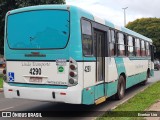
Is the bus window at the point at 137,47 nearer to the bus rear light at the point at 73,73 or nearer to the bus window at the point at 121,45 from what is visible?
the bus window at the point at 121,45

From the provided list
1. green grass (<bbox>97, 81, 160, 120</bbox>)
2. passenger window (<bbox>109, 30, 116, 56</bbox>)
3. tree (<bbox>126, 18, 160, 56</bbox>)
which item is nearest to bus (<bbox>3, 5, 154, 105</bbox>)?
green grass (<bbox>97, 81, 160, 120</bbox>)

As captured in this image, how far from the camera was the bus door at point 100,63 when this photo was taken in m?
9.56

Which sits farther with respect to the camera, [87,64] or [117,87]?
[117,87]

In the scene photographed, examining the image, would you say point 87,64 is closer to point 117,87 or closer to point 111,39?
point 111,39

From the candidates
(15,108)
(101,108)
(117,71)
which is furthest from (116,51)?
(15,108)

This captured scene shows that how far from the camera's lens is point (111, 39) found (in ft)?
36.6

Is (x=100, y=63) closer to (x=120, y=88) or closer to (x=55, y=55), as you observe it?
(x=55, y=55)

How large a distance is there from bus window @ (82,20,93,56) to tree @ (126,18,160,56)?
167ft

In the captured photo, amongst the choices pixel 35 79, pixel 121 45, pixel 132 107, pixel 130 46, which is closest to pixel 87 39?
pixel 35 79

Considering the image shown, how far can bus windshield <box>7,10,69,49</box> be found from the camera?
845 centimetres

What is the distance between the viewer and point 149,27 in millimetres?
61844

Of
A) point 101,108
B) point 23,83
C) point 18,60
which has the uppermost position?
point 18,60

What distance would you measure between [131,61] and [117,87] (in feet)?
8.90

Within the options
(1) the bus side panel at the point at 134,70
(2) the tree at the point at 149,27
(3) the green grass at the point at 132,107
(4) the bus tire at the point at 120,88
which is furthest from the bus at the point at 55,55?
(2) the tree at the point at 149,27
